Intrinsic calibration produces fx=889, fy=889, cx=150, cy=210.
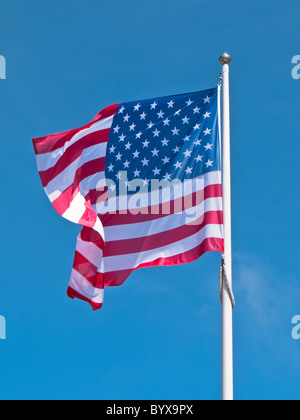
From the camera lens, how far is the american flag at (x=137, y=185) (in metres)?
20.4

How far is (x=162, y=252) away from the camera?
67.4 feet

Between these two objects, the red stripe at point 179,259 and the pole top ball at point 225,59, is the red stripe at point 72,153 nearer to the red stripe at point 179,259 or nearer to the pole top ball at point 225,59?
the red stripe at point 179,259

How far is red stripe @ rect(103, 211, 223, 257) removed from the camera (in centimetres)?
1991

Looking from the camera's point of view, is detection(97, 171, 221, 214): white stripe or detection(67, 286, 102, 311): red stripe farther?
detection(67, 286, 102, 311): red stripe

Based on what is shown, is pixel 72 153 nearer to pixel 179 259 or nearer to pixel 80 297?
pixel 80 297

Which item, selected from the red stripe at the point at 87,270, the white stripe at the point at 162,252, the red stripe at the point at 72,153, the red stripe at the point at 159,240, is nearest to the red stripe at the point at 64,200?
the red stripe at the point at 72,153

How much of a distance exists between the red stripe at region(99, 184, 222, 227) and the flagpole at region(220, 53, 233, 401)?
0.52 metres

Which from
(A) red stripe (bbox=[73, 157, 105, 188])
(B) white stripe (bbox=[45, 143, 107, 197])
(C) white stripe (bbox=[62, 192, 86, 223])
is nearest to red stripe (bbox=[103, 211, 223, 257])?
(C) white stripe (bbox=[62, 192, 86, 223])

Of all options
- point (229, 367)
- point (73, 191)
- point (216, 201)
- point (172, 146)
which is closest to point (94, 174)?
point (73, 191)

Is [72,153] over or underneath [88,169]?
over

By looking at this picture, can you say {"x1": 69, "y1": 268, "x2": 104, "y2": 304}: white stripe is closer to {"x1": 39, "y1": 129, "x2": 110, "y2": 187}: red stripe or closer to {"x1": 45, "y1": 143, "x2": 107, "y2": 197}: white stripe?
{"x1": 45, "y1": 143, "x2": 107, "y2": 197}: white stripe

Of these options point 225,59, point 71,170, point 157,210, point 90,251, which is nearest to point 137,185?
point 157,210

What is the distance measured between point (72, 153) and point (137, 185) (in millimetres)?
2516

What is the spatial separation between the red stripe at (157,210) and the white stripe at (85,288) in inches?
57.2
